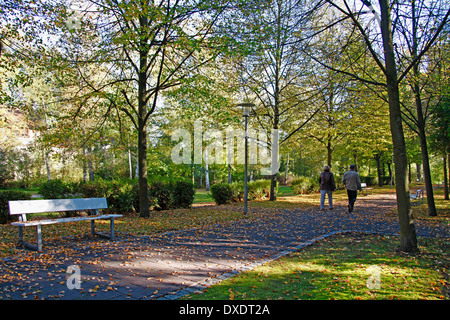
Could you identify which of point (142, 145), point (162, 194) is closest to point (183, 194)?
point (162, 194)

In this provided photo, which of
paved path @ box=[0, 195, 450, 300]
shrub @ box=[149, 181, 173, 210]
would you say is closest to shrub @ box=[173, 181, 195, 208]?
shrub @ box=[149, 181, 173, 210]

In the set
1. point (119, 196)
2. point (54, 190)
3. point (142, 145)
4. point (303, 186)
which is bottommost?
point (303, 186)

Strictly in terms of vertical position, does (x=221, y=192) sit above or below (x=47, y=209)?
below

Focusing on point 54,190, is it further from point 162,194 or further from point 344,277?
point 344,277

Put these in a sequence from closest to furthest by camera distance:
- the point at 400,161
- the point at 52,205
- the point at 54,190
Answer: the point at 400,161
the point at 52,205
the point at 54,190

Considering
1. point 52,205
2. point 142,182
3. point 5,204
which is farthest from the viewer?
point 142,182

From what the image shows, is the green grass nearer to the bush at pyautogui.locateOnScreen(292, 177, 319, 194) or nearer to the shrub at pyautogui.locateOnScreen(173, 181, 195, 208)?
the shrub at pyautogui.locateOnScreen(173, 181, 195, 208)

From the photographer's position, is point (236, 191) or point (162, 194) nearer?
point (162, 194)

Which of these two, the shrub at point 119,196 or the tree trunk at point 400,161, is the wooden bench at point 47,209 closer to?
the shrub at point 119,196

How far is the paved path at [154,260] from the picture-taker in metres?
3.98

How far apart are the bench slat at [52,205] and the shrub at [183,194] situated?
6360 mm

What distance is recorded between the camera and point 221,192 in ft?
55.9

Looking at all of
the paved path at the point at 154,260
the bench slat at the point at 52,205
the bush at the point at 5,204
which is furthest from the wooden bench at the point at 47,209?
the bush at the point at 5,204

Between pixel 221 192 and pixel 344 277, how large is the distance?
41.7ft
